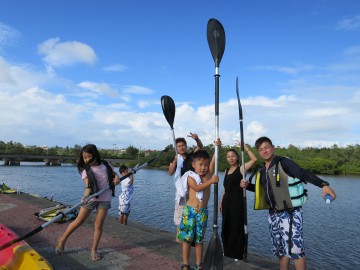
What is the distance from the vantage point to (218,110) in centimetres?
464

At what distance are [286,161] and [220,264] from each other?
165 cm

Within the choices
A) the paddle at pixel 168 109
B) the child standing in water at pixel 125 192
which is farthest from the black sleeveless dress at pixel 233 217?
the child standing in water at pixel 125 192

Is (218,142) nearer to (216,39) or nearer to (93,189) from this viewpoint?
(216,39)

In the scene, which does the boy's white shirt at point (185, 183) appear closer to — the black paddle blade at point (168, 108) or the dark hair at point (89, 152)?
the dark hair at point (89, 152)

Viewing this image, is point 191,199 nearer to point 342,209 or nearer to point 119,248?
point 119,248

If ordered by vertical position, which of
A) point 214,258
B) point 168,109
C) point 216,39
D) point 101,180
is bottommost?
point 214,258

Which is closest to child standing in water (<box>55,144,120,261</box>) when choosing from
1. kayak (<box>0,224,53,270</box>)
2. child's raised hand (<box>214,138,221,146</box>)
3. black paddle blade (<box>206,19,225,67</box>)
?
kayak (<box>0,224,53,270</box>)

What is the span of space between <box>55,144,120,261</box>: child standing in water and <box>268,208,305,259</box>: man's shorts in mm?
2415

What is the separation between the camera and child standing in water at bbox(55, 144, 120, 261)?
15.9 ft

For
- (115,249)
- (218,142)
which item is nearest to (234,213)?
(218,142)

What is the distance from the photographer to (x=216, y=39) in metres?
4.76

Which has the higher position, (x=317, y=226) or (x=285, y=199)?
(x=285, y=199)

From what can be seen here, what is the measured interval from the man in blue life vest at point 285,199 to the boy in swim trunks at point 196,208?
2.37 feet

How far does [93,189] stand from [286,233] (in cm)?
284
